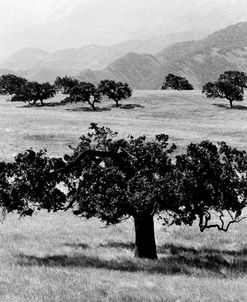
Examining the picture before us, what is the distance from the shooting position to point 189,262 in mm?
20734

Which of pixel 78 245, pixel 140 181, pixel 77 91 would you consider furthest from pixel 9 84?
pixel 140 181

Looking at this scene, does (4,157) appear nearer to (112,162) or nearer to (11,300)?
(112,162)

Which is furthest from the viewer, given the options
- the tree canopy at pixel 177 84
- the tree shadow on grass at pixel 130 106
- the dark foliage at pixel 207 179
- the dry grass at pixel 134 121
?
the tree canopy at pixel 177 84

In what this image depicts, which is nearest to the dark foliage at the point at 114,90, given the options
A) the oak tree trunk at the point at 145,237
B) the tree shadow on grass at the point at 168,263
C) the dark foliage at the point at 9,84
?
the dark foliage at the point at 9,84

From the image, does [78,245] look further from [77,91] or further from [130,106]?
[130,106]

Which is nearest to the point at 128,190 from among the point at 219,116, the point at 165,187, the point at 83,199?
the point at 165,187

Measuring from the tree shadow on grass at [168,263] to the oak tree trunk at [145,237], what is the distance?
507 mm

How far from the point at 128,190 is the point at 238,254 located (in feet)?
26.4

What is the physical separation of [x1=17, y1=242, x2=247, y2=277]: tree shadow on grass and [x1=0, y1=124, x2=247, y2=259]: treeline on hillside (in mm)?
1416

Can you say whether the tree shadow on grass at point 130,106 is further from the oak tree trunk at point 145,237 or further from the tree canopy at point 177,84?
the oak tree trunk at point 145,237

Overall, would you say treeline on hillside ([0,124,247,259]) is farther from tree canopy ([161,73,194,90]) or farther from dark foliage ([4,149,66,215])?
tree canopy ([161,73,194,90])

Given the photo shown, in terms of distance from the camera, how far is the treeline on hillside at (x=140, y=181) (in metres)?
18.2

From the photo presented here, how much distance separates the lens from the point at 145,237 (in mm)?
20859

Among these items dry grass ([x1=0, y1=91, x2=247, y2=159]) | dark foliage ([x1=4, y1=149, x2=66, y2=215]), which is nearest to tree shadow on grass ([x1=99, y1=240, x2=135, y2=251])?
dark foliage ([x1=4, y1=149, x2=66, y2=215])
